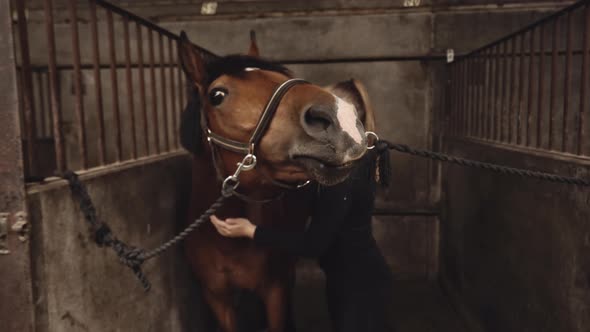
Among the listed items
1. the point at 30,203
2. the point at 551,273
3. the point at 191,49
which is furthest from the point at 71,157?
the point at 551,273

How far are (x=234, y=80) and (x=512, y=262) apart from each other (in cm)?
148

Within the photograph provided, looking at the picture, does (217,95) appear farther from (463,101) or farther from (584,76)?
(463,101)

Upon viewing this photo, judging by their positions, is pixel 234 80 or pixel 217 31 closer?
pixel 234 80

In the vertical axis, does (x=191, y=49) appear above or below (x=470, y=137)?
above

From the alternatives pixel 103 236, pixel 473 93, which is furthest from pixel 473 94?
pixel 103 236

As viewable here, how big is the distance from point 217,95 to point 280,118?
0.29 m

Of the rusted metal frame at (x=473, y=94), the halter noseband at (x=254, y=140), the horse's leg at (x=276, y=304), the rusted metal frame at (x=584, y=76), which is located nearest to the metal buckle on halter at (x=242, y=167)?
the halter noseband at (x=254, y=140)

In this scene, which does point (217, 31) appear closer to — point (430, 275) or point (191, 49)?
point (191, 49)

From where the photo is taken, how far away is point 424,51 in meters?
3.29

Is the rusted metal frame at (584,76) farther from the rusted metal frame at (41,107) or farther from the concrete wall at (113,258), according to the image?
the rusted metal frame at (41,107)

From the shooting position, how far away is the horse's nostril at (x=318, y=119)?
3.80 ft

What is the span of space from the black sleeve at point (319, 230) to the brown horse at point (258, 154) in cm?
14

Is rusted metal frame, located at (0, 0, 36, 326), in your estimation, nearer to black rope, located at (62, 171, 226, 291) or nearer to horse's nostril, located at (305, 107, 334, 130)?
black rope, located at (62, 171, 226, 291)

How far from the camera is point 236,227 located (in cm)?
159
